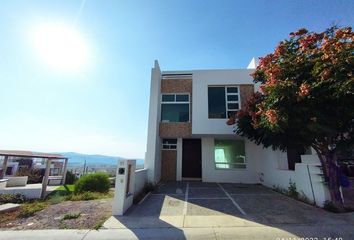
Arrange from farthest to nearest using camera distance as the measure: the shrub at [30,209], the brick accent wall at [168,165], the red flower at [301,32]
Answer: the brick accent wall at [168,165], the red flower at [301,32], the shrub at [30,209]

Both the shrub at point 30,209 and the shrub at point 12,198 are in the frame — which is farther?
the shrub at point 12,198

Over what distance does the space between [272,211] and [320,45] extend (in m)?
5.49

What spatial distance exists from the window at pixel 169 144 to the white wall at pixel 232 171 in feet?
6.22

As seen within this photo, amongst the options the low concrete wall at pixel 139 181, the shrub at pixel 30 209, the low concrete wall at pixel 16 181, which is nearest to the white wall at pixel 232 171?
the low concrete wall at pixel 139 181

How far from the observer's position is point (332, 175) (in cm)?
658

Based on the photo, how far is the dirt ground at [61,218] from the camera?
524 centimetres

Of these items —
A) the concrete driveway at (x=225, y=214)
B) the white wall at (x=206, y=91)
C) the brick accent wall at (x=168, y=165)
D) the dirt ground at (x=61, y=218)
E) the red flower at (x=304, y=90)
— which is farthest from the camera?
the brick accent wall at (x=168, y=165)

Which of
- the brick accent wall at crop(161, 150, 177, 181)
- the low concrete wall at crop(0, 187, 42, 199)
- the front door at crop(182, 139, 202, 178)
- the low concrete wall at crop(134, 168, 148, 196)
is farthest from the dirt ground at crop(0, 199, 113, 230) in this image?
the front door at crop(182, 139, 202, 178)

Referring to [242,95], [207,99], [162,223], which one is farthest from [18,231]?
[242,95]

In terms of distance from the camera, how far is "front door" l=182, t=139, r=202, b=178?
12844 millimetres

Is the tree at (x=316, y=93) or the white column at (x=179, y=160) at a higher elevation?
the tree at (x=316, y=93)

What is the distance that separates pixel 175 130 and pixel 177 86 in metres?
2.89

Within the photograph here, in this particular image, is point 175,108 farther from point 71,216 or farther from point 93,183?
point 71,216

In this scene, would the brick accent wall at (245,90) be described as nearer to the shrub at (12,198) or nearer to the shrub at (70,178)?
the shrub at (12,198)
